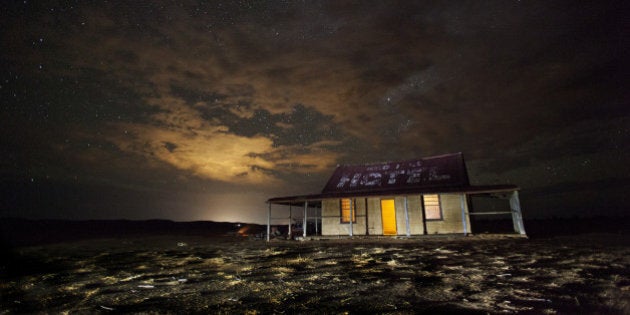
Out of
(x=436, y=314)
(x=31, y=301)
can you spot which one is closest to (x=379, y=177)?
(x=436, y=314)

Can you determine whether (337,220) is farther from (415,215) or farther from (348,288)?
(348,288)

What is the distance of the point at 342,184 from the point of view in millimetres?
21156

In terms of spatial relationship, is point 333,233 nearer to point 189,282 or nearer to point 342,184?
point 342,184

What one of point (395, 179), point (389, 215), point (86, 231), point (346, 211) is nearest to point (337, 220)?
point (346, 211)

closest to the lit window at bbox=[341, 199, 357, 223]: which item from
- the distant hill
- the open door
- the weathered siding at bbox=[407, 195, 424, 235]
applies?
the open door

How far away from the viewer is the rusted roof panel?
18.2 m

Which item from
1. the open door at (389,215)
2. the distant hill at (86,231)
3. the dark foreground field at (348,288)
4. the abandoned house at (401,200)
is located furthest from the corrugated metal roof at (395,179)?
the distant hill at (86,231)

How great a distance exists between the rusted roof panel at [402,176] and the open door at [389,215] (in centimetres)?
142

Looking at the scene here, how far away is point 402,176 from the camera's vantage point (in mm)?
19938

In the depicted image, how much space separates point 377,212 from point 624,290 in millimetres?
13842

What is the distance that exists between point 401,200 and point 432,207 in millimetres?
1868

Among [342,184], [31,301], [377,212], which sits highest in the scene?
[342,184]

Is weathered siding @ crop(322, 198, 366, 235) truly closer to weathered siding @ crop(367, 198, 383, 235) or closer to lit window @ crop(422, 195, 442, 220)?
weathered siding @ crop(367, 198, 383, 235)

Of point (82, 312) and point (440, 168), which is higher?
point (440, 168)
